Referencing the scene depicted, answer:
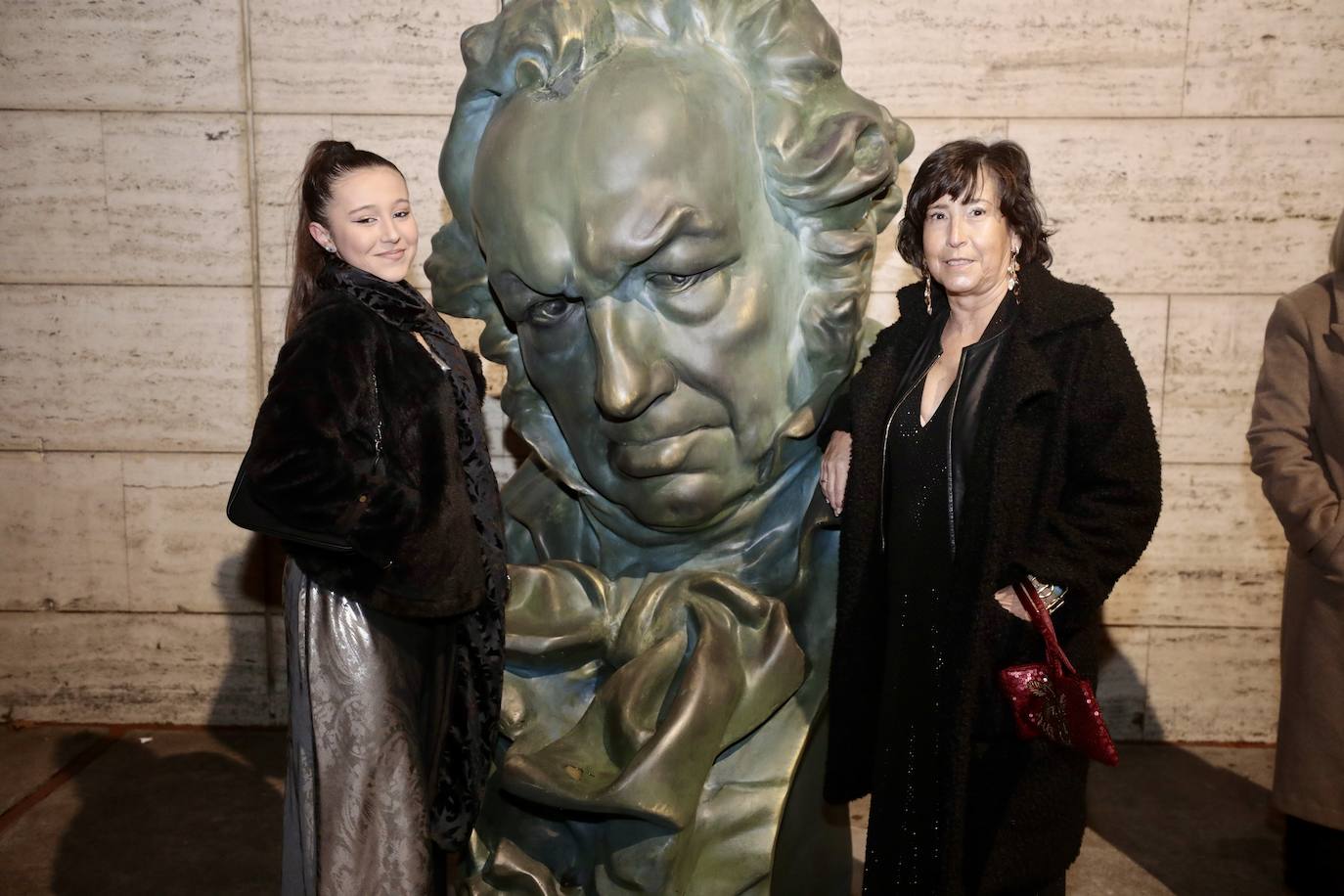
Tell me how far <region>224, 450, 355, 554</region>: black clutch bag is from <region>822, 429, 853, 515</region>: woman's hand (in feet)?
2.87

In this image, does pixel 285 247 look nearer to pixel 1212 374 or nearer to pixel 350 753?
pixel 350 753

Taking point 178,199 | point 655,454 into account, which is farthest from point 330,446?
point 178,199

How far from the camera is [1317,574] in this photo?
264 cm

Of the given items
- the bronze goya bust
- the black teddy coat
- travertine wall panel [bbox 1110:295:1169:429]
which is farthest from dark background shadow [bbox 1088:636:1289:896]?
the black teddy coat

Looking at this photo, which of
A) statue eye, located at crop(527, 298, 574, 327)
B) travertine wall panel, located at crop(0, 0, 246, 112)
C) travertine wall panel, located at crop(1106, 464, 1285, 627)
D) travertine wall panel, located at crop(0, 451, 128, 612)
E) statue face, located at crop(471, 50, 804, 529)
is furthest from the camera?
travertine wall panel, located at crop(0, 451, 128, 612)

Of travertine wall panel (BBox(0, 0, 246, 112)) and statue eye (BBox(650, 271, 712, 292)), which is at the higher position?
travertine wall panel (BBox(0, 0, 246, 112))

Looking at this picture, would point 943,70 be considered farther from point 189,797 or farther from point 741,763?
point 189,797

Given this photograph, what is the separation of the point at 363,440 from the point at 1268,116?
3157 millimetres

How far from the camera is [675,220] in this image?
204 centimetres

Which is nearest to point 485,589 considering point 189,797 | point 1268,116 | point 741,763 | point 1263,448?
point 741,763

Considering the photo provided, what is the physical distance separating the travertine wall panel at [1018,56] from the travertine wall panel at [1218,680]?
1740 mm

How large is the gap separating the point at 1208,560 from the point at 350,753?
10.1ft

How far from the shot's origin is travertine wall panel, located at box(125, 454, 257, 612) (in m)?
4.07

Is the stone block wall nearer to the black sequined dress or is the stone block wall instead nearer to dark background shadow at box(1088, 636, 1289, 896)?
dark background shadow at box(1088, 636, 1289, 896)
